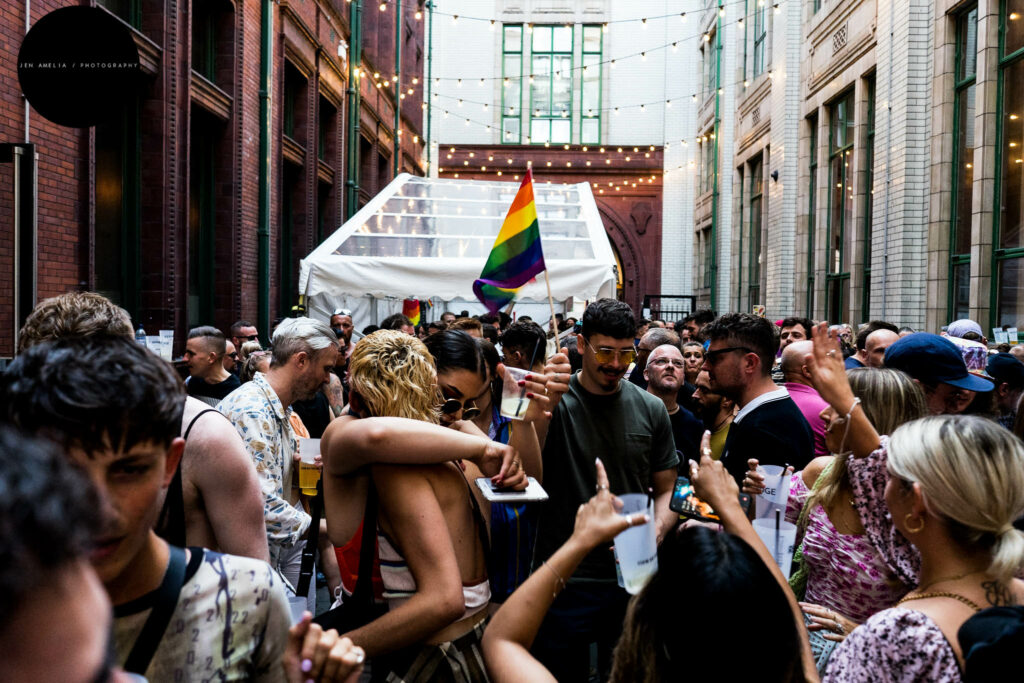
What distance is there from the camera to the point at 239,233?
46.4 ft

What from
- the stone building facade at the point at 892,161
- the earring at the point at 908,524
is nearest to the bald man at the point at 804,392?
the earring at the point at 908,524

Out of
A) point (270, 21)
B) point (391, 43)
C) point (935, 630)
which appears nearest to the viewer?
point (935, 630)

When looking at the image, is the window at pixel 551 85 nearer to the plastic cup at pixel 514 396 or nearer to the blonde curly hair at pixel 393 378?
the plastic cup at pixel 514 396

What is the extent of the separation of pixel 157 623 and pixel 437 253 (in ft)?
31.5

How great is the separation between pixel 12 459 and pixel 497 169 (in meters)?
35.2

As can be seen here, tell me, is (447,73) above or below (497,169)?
above

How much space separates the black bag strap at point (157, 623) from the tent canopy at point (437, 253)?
7.86m

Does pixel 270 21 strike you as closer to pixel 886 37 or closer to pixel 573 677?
pixel 886 37

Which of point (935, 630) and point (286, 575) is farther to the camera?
point (286, 575)

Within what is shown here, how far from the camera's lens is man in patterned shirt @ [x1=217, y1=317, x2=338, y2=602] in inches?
149

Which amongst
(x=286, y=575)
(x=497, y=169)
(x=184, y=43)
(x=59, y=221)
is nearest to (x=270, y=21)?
(x=184, y=43)

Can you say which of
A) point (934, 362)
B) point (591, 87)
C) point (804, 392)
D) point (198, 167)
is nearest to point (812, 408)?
point (804, 392)

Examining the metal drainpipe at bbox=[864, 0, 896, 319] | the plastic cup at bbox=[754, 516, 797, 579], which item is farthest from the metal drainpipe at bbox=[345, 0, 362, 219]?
the plastic cup at bbox=[754, 516, 797, 579]

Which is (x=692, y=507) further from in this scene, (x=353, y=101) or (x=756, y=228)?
(x=756, y=228)
